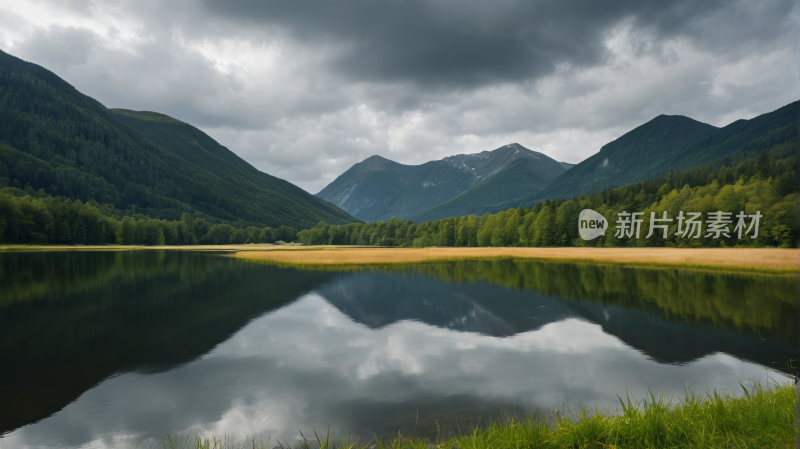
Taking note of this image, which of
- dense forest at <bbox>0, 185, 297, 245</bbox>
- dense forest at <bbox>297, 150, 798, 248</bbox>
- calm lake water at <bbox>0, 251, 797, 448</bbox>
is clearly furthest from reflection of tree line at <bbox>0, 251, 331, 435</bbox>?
dense forest at <bbox>0, 185, 297, 245</bbox>

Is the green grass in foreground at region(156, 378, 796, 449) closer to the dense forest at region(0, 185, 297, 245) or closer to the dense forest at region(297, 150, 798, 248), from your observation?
the dense forest at region(297, 150, 798, 248)

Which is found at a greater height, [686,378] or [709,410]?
[709,410]

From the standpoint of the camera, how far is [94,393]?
35.3ft

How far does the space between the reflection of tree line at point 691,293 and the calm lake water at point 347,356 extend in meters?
0.25

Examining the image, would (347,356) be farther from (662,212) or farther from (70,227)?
(70,227)

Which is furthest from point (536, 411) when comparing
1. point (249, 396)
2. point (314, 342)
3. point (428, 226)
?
point (428, 226)

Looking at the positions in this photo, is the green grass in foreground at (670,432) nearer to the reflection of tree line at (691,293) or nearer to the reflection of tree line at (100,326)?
the reflection of tree line at (100,326)

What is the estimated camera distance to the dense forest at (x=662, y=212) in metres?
69.6

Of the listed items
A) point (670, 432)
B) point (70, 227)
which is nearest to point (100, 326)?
point (670, 432)

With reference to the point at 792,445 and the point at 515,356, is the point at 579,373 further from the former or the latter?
the point at 792,445

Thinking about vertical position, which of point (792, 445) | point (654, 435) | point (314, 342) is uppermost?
point (792, 445)

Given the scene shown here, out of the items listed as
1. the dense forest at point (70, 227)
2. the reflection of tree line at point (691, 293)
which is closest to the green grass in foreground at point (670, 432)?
the reflection of tree line at point (691, 293)

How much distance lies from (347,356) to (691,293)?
92.5ft

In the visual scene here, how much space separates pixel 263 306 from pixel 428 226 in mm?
129342
